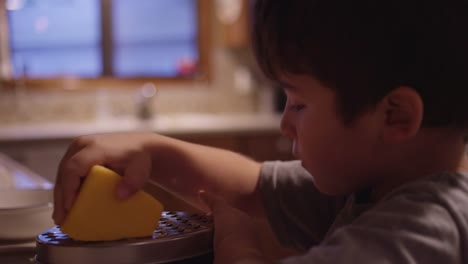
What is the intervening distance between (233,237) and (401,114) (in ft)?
0.66

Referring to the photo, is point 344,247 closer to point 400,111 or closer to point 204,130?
point 400,111

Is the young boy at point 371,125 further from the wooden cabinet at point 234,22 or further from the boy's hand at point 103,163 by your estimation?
the wooden cabinet at point 234,22

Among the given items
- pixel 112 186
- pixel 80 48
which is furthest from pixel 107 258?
pixel 80 48

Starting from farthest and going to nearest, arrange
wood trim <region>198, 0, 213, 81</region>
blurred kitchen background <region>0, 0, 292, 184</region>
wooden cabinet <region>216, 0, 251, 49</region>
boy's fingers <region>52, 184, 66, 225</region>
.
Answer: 1. wood trim <region>198, 0, 213, 81</region>
2. wooden cabinet <region>216, 0, 251, 49</region>
3. blurred kitchen background <region>0, 0, 292, 184</region>
4. boy's fingers <region>52, 184, 66, 225</region>

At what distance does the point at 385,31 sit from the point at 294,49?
0.09 meters

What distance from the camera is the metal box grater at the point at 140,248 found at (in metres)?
0.56

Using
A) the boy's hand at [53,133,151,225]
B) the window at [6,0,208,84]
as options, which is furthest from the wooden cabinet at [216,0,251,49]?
the boy's hand at [53,133,151,225]

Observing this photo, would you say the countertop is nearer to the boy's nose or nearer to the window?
the window

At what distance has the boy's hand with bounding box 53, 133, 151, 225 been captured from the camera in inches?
24.4

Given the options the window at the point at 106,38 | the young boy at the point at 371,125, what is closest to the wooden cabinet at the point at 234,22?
the window at the point at 106,38

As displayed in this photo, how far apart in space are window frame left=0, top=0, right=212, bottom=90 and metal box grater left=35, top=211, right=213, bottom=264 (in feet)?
Answer: 9.88

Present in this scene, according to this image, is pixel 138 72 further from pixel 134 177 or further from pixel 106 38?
pixel 134 177

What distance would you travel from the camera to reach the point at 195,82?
12.5 feet

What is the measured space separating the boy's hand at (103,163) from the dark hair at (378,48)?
0.63ft
